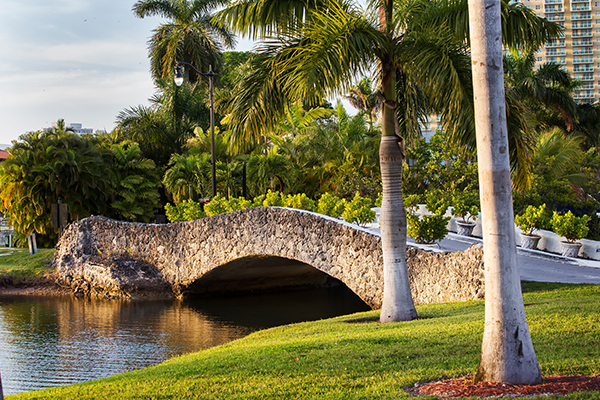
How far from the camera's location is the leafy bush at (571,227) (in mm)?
14820

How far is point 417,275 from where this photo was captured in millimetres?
12578

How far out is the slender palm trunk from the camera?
4.82m

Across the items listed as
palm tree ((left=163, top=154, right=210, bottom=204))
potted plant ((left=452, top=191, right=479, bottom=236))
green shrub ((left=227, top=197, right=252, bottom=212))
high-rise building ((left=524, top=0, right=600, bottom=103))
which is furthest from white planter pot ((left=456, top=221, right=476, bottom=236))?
high-rise building ((left=524, top=0, right=600, bottom=103))

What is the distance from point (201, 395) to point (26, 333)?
1138cm

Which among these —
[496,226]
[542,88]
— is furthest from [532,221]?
[542,88]

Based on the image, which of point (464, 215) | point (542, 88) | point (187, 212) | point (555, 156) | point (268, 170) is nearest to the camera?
point (464, 215)

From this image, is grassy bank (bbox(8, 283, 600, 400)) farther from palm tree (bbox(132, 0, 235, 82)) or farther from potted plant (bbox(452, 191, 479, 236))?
palm tree (bbox(132, 0, 235, 82))

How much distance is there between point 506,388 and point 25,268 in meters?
22.2

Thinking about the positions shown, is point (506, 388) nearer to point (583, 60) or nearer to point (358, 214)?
point (358, 214)

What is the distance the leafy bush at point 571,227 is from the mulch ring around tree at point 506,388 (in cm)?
1115

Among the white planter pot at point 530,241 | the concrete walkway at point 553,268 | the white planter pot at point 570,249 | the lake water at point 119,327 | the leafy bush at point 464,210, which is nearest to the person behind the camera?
the lake water at point 119,327

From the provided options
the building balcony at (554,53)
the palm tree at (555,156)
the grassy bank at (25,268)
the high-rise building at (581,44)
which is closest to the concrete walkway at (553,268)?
the palm tree at (555,156)

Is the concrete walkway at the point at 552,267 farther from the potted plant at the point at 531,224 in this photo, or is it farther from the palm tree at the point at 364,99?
the palm tree at the point at 364,99

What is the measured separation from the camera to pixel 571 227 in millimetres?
14945
